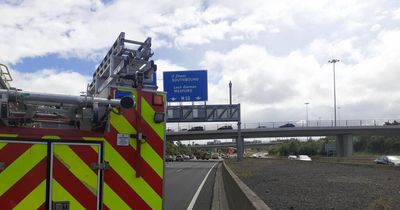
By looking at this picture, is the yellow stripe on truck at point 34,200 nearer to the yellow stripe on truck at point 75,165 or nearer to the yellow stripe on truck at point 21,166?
the yellow stripe on truck at point 21,166

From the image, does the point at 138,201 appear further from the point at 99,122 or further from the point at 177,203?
the point at 177,203

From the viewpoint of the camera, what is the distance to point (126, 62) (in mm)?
6488

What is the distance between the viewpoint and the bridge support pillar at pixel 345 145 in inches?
3782

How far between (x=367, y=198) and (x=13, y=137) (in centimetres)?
1478

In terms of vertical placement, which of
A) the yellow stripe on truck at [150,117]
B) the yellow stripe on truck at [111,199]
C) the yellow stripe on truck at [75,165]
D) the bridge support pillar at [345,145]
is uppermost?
the yellow stripe on truck at [150,117]

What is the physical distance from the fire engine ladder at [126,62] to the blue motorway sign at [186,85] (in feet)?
119

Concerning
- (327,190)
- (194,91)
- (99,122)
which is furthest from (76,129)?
(194,91)

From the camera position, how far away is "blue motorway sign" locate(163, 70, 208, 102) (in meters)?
44.2

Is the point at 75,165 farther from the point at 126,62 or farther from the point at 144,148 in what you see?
the point at 126,62

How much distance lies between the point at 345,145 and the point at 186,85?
59.0m

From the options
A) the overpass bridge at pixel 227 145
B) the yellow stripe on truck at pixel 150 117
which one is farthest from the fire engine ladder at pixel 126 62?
the overpass bridge at pixel 227 145

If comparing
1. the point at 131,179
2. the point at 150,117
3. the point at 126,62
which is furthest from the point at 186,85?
the point at 131,179

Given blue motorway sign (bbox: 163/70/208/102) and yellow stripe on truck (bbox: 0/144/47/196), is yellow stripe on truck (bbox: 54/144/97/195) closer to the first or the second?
yellow stripe on truck (bbox: 0/144/47/196)

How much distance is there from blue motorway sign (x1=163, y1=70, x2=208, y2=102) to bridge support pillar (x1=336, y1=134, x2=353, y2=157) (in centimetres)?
5698
